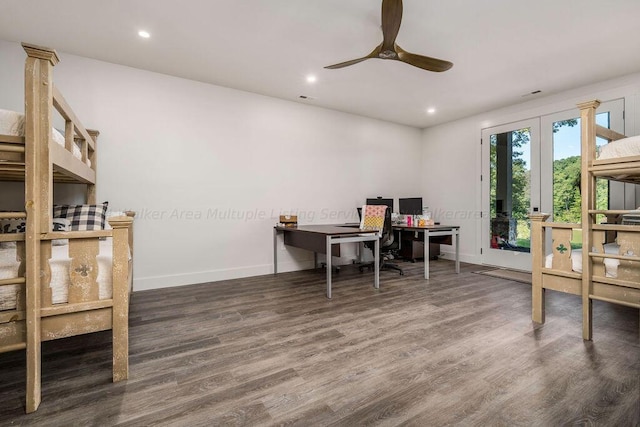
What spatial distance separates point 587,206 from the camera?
7.11 feet

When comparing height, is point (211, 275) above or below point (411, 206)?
below

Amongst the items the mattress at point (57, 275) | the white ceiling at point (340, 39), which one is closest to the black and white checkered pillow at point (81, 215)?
the mattress at point (57, 275)

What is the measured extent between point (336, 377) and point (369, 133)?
4626 mm

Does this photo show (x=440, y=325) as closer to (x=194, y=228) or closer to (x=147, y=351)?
(x=147, y=351)

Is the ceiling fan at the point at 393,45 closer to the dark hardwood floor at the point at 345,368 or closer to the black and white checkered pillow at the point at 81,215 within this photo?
the dark hardwood floor at the point at 345,368

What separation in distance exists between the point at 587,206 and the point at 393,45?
1951 mm

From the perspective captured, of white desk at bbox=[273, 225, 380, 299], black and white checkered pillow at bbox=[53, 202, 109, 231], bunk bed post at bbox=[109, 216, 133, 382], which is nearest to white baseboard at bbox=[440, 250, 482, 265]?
white desk at bbox=[273, 225, 380, 299]

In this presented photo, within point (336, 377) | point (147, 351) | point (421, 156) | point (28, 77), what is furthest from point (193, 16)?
point (421, 156)

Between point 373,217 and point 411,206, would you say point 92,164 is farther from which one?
point 411,206

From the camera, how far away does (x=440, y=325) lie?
245 centimetres

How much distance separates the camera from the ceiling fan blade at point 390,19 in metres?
2.06

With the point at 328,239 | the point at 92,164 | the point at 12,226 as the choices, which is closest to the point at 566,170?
the point at 328,239

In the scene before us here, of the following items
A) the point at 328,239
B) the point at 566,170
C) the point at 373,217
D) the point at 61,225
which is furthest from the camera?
the point at 373,217

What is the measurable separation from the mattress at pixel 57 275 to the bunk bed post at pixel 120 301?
0.19 ft
